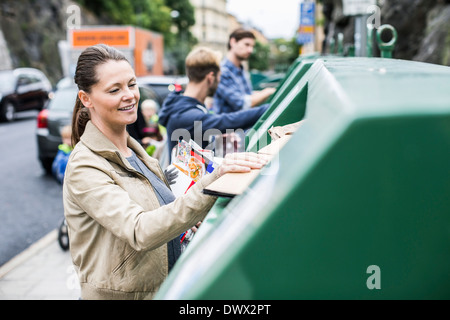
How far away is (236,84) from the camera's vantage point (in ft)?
13.3

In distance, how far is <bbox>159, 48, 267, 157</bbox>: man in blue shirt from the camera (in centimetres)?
308

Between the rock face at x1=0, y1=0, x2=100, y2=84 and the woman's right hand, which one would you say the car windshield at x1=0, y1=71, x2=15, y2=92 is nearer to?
the rock face at x1=0, y1=0, x2=100, y2=84

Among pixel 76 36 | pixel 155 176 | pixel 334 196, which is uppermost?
pixel 76 36

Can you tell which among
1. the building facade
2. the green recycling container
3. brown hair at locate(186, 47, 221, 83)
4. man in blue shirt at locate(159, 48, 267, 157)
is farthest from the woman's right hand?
the building facade

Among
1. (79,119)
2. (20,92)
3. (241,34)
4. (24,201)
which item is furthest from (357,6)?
(20,92)

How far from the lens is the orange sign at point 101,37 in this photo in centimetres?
1741

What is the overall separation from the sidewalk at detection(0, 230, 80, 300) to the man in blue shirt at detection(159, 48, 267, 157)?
155 cm

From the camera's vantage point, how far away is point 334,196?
34.7 inches

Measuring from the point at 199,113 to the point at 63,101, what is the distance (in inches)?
247

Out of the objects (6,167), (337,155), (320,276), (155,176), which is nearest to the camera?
(337,155)

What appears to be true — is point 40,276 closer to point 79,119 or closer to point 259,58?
point 79,119

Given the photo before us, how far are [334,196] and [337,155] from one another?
8 cm
